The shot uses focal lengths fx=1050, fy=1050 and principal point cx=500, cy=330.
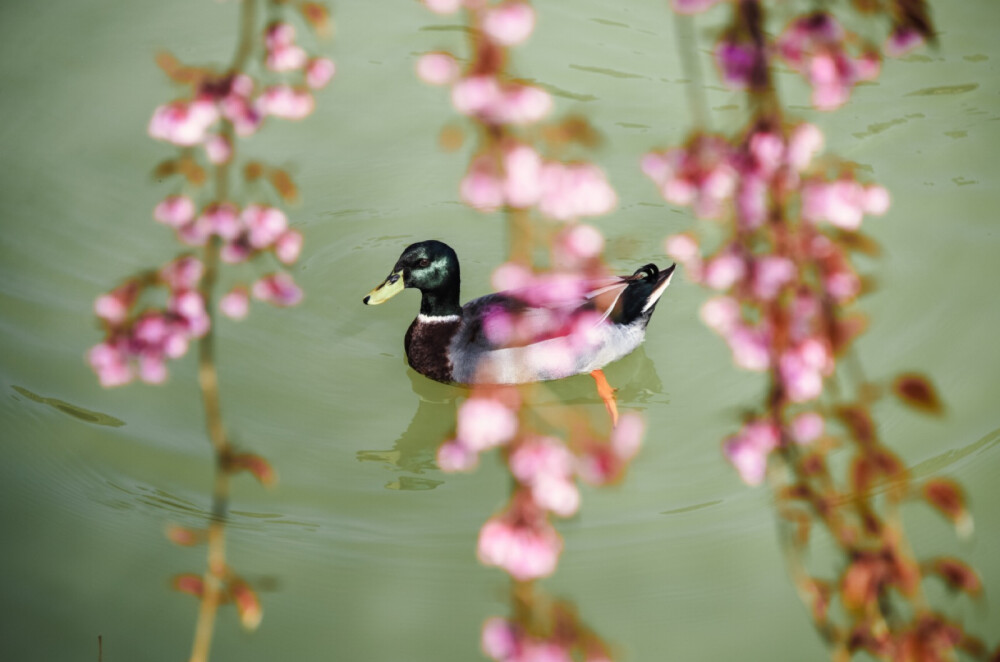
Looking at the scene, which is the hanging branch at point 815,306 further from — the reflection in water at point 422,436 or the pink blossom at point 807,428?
the reflection in water at point 422,436

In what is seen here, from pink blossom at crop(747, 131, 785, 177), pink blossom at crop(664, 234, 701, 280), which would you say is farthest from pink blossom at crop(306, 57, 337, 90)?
pink blossom at crop(664, 234, 701, 280)

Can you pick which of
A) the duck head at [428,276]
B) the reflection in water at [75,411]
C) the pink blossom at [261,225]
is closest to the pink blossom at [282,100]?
the pink blossom at [261,225]

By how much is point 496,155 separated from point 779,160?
317 millimetres

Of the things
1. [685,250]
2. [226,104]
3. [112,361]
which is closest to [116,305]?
[112,361]

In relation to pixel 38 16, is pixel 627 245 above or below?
below

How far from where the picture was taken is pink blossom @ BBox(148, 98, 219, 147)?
1.52 m

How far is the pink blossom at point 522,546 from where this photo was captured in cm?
120

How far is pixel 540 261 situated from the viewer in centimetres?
370

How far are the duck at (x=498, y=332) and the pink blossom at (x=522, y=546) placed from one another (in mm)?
1803

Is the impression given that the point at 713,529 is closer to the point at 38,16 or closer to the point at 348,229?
the point at 348,229

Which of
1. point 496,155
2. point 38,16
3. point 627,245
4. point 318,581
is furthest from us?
point 38,16

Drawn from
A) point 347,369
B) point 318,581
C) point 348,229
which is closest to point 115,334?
point 318,581

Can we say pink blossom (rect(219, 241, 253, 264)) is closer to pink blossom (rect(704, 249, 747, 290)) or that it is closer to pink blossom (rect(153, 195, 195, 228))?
pink blossom (rect(153, 195, 195, 228))

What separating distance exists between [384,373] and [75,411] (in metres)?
0.90
